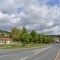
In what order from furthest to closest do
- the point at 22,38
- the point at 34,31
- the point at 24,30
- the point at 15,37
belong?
1. the point at 15,37
2. the point at 34,31
3. the point at 24,30
4. the point at 22,38

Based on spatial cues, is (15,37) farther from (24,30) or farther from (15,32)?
(24,30)

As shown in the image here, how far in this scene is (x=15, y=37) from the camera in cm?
15288

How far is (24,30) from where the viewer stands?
9850 cm

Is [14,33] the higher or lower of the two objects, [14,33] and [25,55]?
the higher

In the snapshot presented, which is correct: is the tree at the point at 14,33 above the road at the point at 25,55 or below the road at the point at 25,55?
above

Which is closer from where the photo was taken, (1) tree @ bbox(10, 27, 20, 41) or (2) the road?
(2) the road

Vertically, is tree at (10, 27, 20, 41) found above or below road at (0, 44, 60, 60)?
above

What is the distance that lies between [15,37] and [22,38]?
71.2 meters

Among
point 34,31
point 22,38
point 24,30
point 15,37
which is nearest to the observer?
point 22,38

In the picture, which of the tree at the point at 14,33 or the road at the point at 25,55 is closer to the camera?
the road at the point at 25,55

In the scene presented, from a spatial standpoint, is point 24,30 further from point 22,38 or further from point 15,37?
point 15,37

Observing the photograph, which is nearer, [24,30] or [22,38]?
[22,38]

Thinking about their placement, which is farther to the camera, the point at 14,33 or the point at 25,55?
the point at 14,33

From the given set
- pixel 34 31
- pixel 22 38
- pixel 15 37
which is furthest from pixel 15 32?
pixel 22 38
